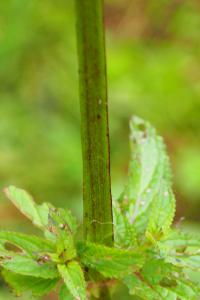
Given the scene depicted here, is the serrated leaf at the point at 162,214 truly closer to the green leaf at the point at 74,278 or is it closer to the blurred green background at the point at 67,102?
the green leaf at the point at 74,278

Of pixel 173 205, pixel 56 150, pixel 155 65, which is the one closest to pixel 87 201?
pixel 173 205

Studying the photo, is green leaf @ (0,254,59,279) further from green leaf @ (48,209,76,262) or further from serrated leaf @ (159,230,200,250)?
serrated leaf @ (159,230,200,250)

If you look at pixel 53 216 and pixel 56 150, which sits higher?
pixel 56 150

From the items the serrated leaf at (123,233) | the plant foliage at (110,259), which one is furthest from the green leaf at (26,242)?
the serrated leaf at (123,233)

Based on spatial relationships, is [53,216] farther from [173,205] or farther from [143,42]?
[143,42]

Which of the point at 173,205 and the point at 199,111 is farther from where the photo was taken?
the point at 199,111

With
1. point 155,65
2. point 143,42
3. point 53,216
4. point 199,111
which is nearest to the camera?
point 53,216
